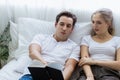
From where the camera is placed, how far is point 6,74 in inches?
81.3

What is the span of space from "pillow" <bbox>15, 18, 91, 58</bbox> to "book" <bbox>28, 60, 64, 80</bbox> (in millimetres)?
617

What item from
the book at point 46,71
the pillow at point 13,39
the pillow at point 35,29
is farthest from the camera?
the pillow at point 13,39

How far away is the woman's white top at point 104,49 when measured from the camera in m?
2.13

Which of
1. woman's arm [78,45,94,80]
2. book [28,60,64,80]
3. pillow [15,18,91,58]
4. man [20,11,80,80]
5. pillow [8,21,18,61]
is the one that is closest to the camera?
book [28,60,64,80]

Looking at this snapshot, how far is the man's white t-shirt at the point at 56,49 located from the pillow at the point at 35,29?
0.15 metres

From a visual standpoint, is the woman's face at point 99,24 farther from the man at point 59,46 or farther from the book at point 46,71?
the book at point 46,71

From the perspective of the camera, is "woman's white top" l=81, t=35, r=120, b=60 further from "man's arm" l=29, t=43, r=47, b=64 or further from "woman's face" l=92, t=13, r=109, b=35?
"man's arm" l=29, t=43, r=47, b=64

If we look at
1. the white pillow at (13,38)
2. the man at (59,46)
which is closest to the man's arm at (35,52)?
the man at (59,46)

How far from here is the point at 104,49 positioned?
2.14m

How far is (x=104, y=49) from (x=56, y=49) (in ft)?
1.35

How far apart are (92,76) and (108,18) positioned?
55 cm

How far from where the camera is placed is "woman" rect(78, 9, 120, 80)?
198cm

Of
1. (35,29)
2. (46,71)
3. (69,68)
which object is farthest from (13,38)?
(46,71)

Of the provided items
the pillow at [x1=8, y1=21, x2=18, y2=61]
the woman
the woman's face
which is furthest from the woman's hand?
the pillow at [x1=8, y1=21, x2=18, y2=61]
